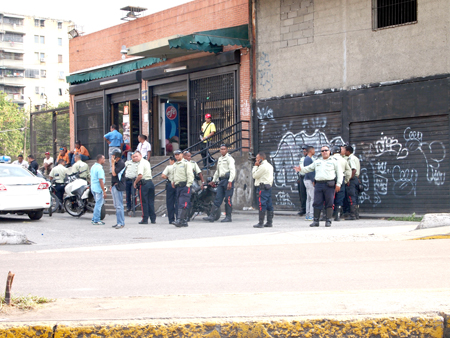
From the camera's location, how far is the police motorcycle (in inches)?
635

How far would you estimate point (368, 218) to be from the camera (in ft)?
49.8

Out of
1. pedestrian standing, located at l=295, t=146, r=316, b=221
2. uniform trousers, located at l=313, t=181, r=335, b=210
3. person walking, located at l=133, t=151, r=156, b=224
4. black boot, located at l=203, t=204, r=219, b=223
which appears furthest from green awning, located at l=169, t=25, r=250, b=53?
uniform trousers, located at l=313, t=181, r=335, b=210

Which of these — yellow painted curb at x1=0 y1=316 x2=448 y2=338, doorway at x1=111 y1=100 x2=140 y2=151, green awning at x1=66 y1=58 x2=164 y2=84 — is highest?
green awning at x1=66 y1=58 x2=164 y2=84

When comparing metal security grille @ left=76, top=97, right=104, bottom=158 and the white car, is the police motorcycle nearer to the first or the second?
the white car

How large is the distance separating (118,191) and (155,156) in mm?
8408

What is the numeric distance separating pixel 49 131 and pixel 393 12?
19391 millimetres

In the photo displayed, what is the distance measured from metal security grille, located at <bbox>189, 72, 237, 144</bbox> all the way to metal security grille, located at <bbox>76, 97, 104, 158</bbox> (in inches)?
254

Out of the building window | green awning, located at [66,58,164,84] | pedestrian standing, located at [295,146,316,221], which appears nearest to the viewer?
pedestrian standing, located at [295,146,316,221]

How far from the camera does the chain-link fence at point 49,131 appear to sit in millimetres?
28406

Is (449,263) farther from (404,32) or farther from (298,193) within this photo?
(298,193)

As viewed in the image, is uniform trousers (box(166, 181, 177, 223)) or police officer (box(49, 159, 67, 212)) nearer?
uniform trousers (box(166, 181, 177, 223))

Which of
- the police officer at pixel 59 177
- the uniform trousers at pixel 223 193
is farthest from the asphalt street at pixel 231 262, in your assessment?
the police officer at pixel 59 177

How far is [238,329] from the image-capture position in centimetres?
400

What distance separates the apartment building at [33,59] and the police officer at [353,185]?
78.3 m
